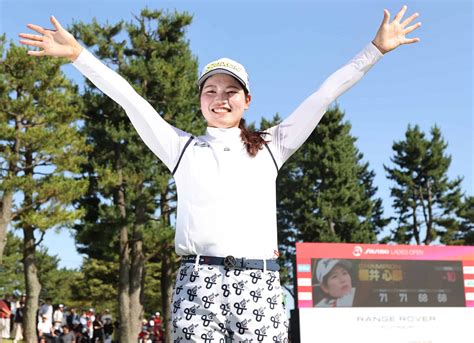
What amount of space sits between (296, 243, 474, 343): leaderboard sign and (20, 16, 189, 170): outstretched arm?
13882 mm

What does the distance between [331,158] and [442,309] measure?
60.6ft

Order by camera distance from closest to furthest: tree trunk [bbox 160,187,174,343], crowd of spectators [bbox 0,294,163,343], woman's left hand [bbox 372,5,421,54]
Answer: woman's left hand [bbox 372,5,421,54] < crowd of spectators [bbox 0,294,163,343] < tree trunk [bbox 160,187,174,343]

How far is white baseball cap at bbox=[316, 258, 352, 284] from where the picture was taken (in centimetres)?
1623

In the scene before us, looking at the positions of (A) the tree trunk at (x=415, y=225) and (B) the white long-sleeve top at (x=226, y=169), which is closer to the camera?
(B) the white long-sleeve top at (x=226, y=169)

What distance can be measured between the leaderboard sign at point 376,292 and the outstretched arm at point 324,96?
1372 centimetres

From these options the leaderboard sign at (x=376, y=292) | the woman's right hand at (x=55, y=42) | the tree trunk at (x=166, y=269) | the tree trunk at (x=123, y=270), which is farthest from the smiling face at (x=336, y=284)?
the woman's right hand at (x=55, y=42)

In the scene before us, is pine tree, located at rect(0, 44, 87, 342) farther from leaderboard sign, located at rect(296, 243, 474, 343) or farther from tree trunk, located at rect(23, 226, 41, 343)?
leaderboard sign, located at rect(296, 243, 474, 343)

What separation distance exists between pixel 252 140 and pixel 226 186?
0.27 meters

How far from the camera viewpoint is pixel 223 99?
2582mm

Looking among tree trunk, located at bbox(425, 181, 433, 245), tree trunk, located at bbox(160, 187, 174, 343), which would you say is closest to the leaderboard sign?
tree trunk, located at bbox(160, 187, 174, 343)

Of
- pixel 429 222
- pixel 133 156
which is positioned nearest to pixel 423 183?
pixel 429 222

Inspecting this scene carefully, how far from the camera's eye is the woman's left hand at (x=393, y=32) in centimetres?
272

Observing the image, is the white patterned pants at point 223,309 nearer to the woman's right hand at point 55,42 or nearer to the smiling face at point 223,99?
the smiling face at point 223,99

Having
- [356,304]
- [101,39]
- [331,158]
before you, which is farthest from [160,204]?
[331,158]
